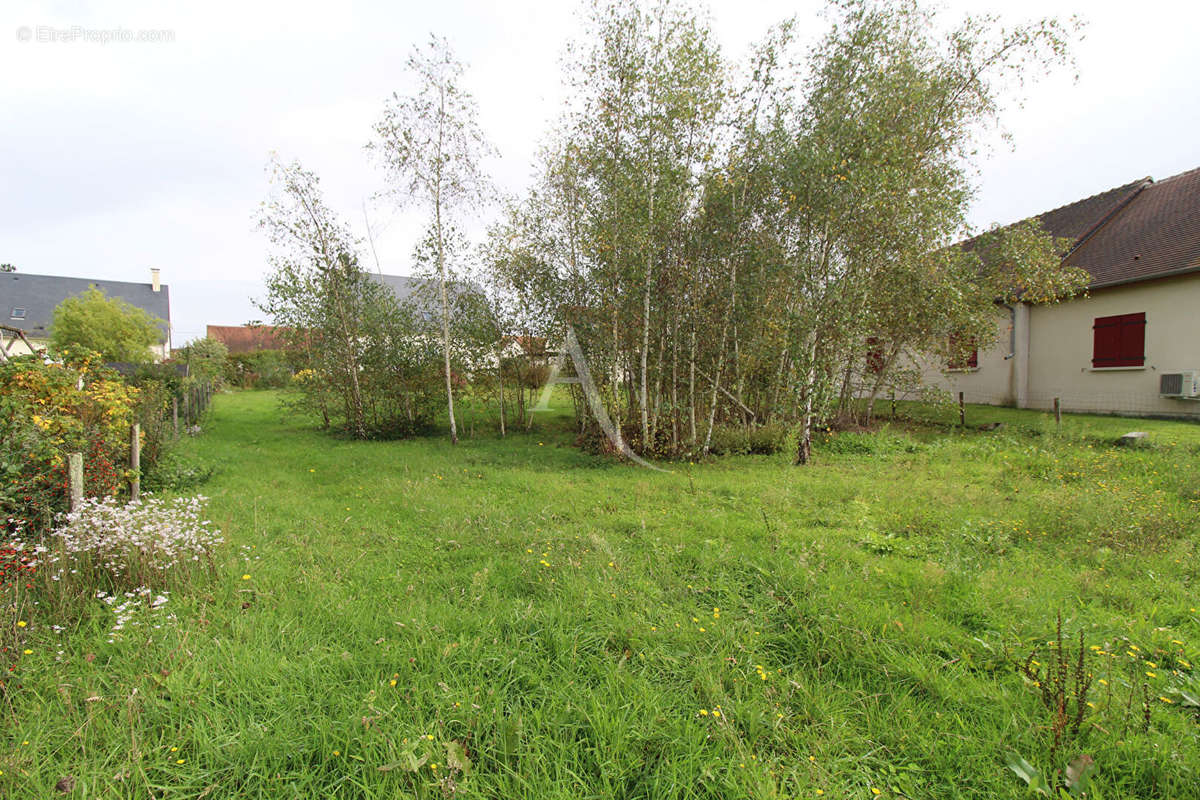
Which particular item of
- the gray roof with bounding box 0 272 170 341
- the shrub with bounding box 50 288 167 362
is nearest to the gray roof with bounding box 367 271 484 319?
the shrub with bounding box 50 288 167 362

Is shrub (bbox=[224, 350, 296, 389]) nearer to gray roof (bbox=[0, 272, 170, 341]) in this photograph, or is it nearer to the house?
gray roof (bbox=[0, 272, 170, 341])

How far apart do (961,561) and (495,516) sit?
3.85 metres

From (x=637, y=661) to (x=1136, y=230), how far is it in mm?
17256

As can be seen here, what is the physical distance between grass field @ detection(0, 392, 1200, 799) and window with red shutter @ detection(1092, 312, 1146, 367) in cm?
912

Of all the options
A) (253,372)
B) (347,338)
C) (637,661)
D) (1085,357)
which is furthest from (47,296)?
(1085,357)

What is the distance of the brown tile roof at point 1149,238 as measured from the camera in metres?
10.5

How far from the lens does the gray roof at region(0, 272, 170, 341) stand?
2809 centimetres

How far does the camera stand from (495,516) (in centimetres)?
476

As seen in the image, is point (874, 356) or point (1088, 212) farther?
point (1088, 212)

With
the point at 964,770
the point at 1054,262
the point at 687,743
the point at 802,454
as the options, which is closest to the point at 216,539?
the point at 687,743

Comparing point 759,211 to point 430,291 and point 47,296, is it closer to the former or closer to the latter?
point 430,291

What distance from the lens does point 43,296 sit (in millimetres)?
29578

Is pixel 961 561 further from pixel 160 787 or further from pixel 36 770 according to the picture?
pixel 36 770

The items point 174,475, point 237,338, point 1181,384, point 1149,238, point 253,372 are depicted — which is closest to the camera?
point 174,475
